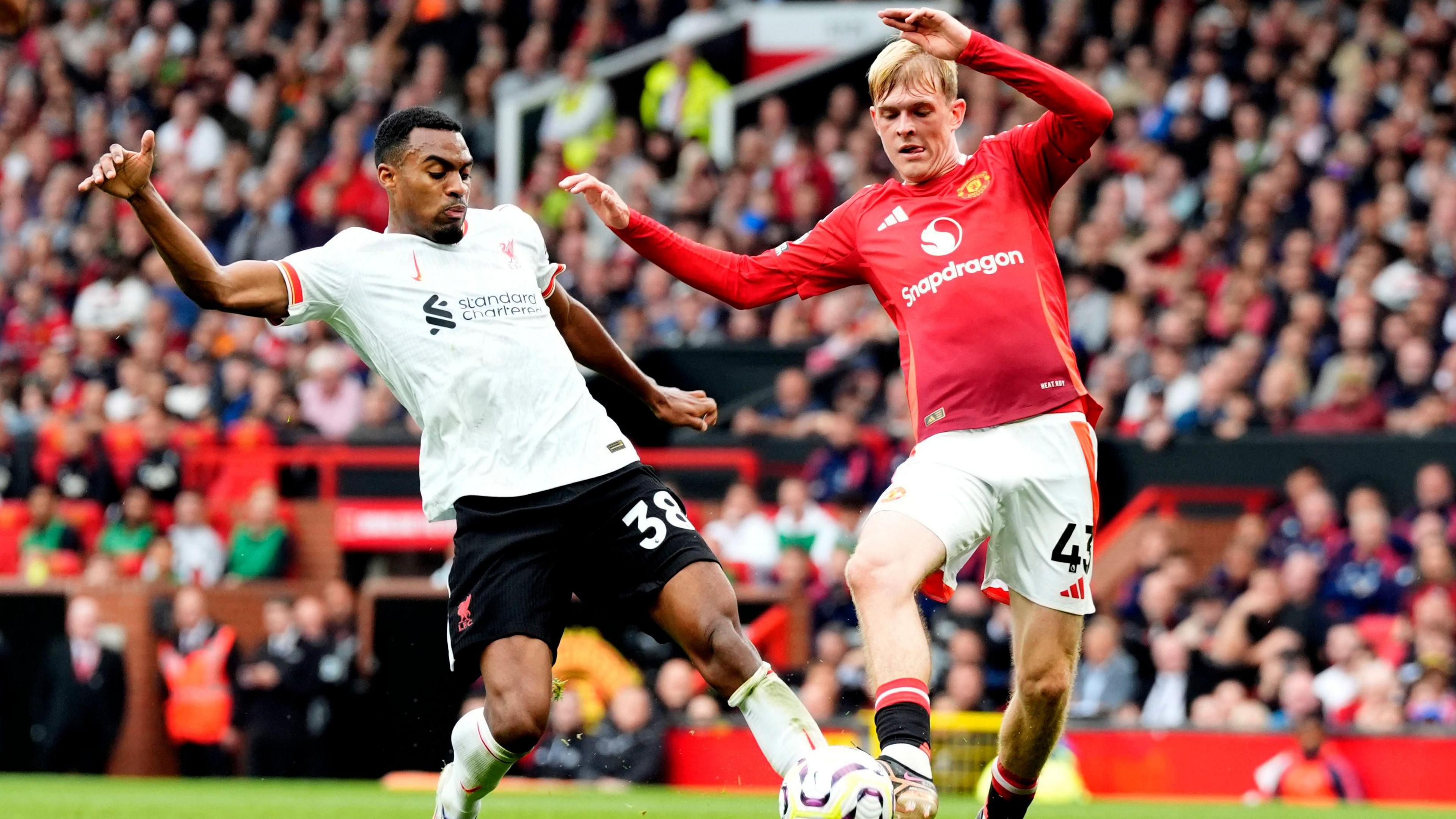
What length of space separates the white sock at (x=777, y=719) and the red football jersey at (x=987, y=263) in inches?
40.5

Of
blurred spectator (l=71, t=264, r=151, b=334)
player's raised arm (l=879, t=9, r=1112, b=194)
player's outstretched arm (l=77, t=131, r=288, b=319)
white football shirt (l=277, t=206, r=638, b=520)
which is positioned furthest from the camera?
blurred spectator (l=71, t=264, r=151, b=334)

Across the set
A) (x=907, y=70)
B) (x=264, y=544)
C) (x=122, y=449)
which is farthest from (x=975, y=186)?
(x=122, y=449)

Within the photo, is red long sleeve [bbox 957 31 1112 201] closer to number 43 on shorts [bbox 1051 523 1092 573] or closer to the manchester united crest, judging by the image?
the manchester united crest

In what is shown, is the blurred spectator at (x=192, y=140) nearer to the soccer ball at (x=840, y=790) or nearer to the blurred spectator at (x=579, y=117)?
the blurred spectator at (x=579, y=117)

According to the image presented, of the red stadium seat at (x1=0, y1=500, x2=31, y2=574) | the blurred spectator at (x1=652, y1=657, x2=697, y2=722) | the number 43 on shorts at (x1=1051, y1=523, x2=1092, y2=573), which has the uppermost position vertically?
the number 43 on shorts at (x1=1051, y1=523, x2=1092, y2=573)

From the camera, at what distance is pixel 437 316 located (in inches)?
285

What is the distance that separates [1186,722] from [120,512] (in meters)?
9.08

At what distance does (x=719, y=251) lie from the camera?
776cm

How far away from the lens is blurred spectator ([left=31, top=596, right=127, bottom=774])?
53.8ft

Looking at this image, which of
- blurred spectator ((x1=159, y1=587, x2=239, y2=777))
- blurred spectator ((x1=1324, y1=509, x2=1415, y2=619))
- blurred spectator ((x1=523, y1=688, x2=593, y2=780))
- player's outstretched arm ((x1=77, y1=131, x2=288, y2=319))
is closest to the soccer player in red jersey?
player's outstretched arm ((x1=77, y1=131, x2=288, y2=319))

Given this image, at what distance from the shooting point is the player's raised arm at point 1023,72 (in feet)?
23.2

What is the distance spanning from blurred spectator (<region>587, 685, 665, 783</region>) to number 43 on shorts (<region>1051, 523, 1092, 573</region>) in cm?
759

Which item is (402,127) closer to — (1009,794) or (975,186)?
(975,186)

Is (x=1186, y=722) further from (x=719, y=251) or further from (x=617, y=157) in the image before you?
(x=617, y=157)
